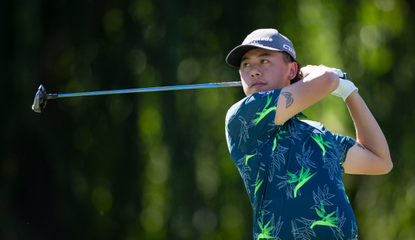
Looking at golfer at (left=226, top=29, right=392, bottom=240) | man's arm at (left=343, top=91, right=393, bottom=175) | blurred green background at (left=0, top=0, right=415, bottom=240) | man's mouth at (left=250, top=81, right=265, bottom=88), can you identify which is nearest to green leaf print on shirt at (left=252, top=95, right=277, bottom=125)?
golfer at (left=226, top=29, right=392, bottom=240)

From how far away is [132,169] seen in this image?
293cm

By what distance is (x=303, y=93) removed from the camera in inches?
44.1

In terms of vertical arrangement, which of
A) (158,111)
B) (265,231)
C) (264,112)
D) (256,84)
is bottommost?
(265,231)

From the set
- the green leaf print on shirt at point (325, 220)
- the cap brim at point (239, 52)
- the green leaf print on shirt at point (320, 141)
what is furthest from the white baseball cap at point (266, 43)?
the green leaf print on shirt at point (325, 220)

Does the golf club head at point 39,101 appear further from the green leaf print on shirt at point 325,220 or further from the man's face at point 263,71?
the green leaf print on shirt at point 325,220

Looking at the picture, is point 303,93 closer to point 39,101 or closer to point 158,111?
Result: point 39,101

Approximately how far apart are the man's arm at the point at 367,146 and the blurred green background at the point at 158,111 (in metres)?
1.14

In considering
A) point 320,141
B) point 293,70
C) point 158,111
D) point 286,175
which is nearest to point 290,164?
point 286,175

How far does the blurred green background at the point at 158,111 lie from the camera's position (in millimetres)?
2617

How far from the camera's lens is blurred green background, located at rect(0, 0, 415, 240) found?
8.59 feet

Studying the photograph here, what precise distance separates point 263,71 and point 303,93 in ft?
0.81

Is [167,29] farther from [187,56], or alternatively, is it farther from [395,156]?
[395,156]

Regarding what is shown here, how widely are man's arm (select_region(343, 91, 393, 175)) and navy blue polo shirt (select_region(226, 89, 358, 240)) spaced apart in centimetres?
31

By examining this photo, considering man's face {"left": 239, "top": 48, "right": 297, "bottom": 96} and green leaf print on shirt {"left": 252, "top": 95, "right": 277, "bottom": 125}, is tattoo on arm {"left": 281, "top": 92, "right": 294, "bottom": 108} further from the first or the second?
man's face {"left": 239, "top": 48, "right": 297, "bottom": 96}
